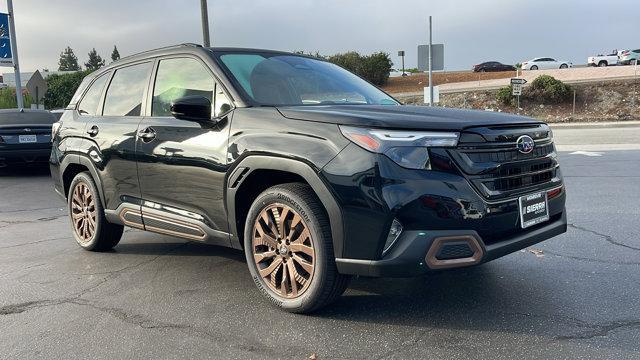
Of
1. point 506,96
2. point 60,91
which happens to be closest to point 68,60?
point 60,91

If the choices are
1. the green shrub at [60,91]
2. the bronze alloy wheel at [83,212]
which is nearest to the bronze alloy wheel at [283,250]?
the bronze alloy wheel at [83,212]

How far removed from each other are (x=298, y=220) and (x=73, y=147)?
307 centimetres

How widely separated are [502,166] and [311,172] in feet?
3.74

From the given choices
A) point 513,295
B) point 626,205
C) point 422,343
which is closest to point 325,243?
point 422,343

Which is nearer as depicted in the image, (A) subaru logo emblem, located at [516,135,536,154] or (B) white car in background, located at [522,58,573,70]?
(A) subaru logo emblem, located at [516,135,536,154]

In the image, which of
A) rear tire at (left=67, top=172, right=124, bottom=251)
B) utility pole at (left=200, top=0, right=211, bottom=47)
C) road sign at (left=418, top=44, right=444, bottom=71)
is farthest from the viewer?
road sign at (left=418, top=44, right=444, bottom=71)

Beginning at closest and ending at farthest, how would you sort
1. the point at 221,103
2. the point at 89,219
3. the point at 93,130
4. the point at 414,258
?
the point at 414,258, the point at 221,103, the point at 93,130, the point at 89,219

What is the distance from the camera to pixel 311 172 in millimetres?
3355

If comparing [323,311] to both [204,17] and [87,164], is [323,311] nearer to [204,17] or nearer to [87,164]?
[87,164]

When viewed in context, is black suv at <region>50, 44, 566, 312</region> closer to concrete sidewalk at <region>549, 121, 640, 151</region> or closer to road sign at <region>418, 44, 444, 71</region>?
concrete sidewalk at <region>549, 121, 640, 151</region>

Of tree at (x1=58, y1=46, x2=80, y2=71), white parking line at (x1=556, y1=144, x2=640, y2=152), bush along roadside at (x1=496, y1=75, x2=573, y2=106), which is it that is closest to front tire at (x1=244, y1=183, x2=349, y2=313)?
white parking line at (x1=556, y1=144, x2=640, y2=152)

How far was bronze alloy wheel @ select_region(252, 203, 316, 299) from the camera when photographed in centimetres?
353

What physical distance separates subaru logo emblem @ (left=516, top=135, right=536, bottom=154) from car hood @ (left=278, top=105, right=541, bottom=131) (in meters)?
0.12

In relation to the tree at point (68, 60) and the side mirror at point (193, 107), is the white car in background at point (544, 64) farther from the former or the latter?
the tree at point (68, 60)
